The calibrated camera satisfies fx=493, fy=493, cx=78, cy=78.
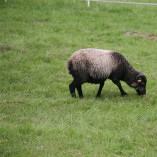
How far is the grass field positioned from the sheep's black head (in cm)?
23

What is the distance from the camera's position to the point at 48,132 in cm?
860

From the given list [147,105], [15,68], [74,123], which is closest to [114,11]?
[15,68]

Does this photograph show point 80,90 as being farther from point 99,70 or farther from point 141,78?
point 141,78

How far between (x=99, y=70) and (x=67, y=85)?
149 cm

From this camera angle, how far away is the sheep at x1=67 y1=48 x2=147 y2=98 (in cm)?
1088

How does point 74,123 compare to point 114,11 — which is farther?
point 114,11

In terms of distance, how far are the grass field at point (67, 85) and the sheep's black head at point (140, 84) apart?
0.77ft

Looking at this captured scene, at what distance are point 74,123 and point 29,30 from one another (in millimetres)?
8788

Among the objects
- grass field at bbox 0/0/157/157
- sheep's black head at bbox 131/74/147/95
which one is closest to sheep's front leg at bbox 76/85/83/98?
grass field at bbox 0/0/157/157

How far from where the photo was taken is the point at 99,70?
11.0 meters

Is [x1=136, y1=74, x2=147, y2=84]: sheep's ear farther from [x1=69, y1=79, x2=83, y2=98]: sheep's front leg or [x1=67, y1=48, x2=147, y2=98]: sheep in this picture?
[x1=69, y1=79, x2=83, y2=98]: sheep's front leg

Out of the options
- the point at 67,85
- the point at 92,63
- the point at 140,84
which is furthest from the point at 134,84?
the point at 67,85

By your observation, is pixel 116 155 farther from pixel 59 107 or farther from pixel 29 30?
pixel 29 30

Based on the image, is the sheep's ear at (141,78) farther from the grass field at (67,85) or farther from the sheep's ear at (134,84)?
the grass field at (67,85)
